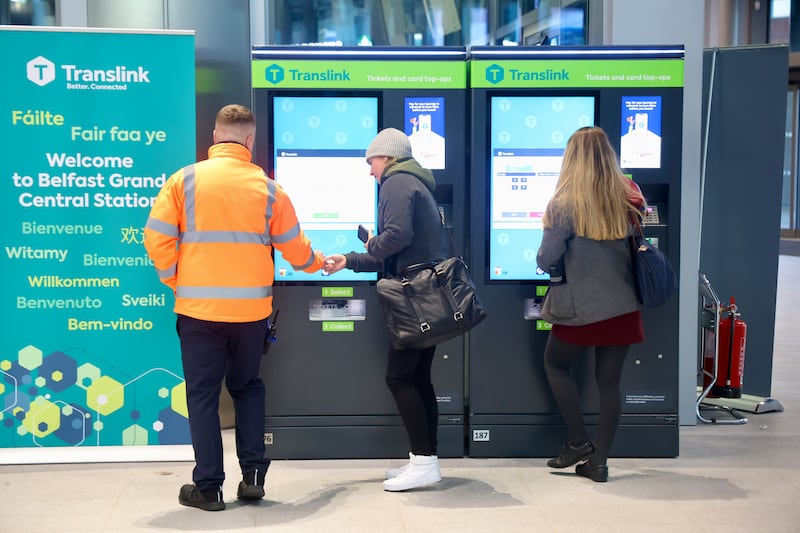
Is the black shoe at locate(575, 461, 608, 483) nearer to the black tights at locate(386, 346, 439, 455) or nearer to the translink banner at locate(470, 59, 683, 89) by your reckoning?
the black tights at locate(386, 346, 439, 455)

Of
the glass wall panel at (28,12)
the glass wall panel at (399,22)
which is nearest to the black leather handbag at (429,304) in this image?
the glass wall panel at (399,22)

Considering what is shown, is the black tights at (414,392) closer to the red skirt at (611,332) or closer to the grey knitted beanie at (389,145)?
the red skirt at (611,332)

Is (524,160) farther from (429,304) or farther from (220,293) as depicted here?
(220,293)

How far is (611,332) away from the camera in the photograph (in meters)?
4.04

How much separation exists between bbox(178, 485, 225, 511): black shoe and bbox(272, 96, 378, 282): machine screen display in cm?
107

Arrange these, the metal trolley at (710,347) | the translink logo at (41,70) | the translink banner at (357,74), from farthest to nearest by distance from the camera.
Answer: the metal trolley at (710,347)
the translink banner at (357,74)
the translink logo at (41,70)

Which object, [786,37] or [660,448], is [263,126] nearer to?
[660,448]


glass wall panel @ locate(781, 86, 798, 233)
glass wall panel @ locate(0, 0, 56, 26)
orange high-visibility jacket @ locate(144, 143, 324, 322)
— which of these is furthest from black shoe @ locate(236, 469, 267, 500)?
glass wall panel @ locate(781, 86, 798, 233)

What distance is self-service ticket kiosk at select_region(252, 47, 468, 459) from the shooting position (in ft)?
14.4

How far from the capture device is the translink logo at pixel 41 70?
4.26m

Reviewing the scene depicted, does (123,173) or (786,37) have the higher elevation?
(786,37)

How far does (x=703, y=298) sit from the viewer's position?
5.84 meters

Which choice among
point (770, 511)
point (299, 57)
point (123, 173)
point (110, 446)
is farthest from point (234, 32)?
point (770, 511)

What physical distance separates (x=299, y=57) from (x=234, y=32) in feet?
2.62
